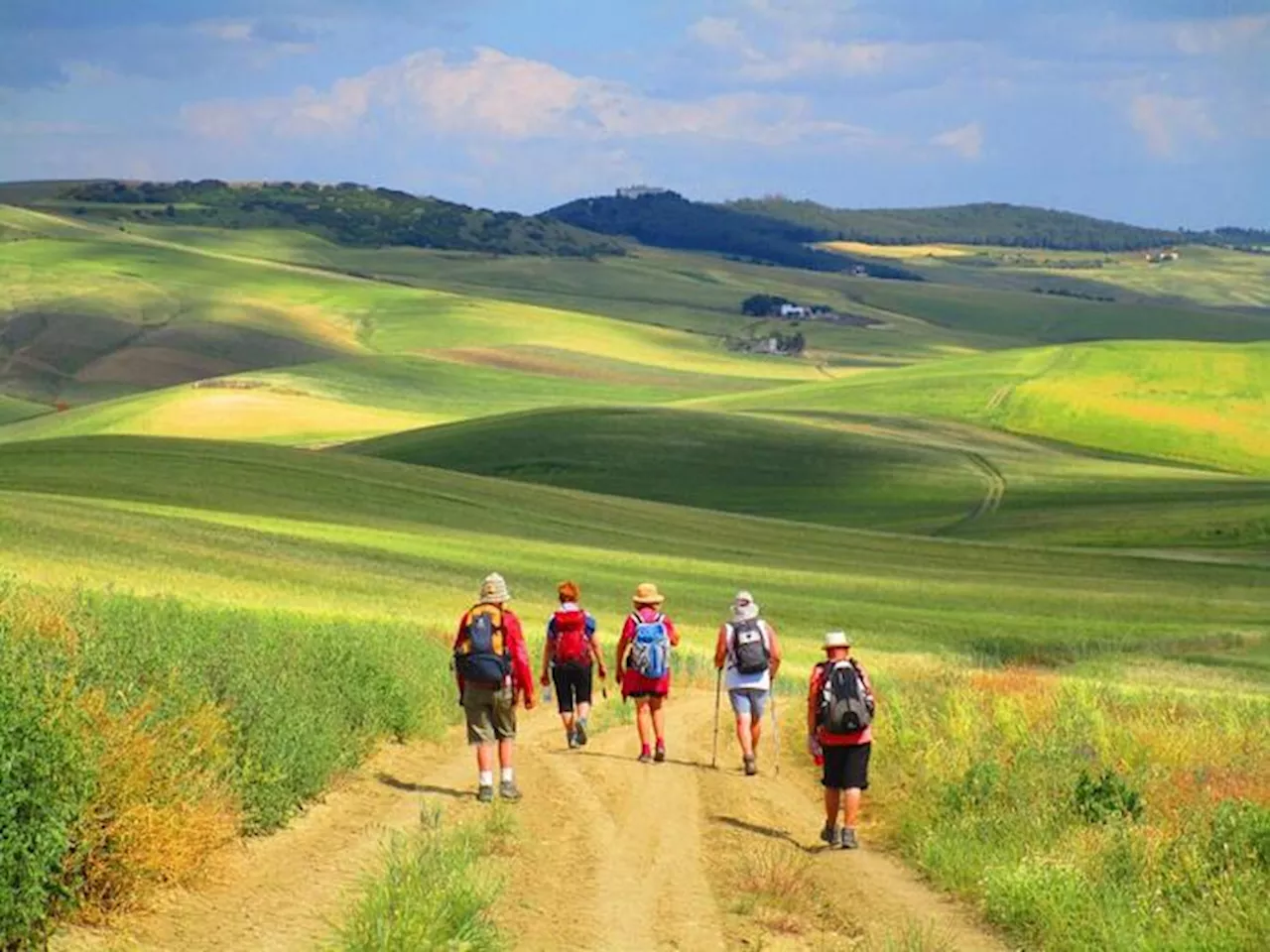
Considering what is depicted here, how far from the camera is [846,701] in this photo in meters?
16.0

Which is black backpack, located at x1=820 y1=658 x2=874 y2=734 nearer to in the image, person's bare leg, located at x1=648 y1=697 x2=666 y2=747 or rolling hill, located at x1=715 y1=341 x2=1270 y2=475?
person's bare leg, located at x1=648 y1=697 x2=666 y2=747

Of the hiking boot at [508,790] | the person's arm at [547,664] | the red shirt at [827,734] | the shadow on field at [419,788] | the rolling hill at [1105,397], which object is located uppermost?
the red shirt at [827,734]

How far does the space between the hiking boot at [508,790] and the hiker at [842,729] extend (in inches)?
104

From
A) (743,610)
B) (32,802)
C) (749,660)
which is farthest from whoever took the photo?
(749,660)

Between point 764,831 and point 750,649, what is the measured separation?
13.6ft

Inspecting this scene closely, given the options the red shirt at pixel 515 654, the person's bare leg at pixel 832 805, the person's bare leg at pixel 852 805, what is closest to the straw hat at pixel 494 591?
the red shirt at pixel 515 654

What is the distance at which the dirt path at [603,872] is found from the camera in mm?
11758

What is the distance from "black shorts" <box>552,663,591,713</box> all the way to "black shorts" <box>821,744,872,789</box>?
5706mm

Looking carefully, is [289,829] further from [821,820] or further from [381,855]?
[821,820]

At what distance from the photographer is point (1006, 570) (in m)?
58.1

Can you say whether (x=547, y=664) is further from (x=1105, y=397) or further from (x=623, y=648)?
(x=1105, y=397)

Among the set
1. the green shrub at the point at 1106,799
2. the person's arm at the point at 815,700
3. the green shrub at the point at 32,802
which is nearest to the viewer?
the green shrub at the point at 32,802

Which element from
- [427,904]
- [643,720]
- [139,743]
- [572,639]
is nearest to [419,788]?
[643,720]

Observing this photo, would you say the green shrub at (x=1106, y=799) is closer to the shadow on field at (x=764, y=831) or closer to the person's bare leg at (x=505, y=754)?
the shadow on field at (x=764, y=831)
